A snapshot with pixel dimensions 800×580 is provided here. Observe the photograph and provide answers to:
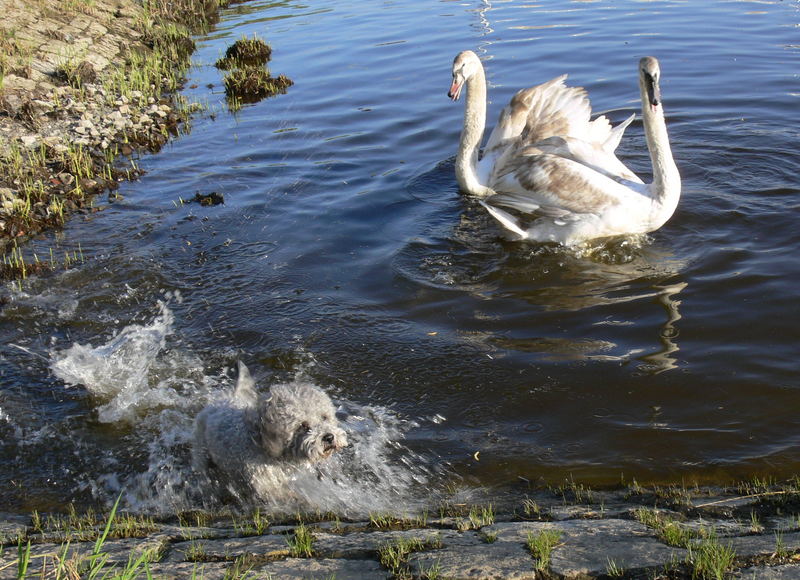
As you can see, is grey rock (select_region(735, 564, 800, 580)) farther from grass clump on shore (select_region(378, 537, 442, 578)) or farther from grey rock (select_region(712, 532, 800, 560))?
grass clump on shore (select_region(378, 537, 442, 578))

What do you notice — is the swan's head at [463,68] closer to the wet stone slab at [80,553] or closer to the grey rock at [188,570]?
the wet stone slab at [80,553]

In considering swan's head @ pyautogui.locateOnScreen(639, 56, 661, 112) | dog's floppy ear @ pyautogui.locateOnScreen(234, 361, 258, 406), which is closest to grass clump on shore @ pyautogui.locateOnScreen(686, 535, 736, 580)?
dog's floppy ear @ pyautogui.locateOnScreen(234, 361, 258, 406)

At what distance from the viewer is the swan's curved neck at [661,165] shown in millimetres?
7555

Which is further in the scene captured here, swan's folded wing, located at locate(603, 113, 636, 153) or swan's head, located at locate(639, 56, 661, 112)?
swan's folded wing, located at locate(603, 113, 636, 153)

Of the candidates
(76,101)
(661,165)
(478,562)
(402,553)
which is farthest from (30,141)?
(478,562)

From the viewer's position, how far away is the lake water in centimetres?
508

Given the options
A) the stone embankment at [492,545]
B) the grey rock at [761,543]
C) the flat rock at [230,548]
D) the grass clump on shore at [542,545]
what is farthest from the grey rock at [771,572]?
the flat rock at [230,548]

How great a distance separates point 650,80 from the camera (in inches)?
296

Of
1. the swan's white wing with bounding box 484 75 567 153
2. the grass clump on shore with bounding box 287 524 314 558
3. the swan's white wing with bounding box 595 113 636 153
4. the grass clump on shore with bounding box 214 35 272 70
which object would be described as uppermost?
the grass clump on shore with bounding box 214 35 272 70

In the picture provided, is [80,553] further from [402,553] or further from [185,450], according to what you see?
[185,450]

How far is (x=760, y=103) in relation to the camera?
11.0m

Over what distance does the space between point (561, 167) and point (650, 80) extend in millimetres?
1171

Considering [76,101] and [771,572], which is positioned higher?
[76,101]

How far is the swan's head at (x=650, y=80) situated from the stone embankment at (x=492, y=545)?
4.41 m
